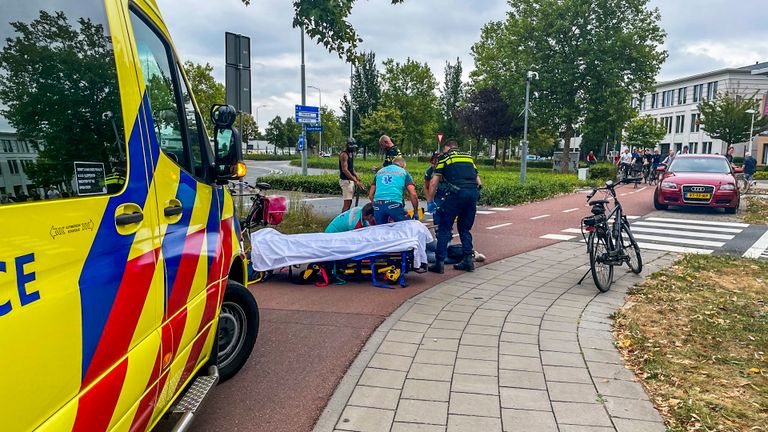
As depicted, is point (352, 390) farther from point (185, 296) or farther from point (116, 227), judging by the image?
point (116, 227)

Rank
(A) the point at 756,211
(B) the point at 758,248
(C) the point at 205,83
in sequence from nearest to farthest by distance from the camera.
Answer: (B) the point at 758,248 < (A) the point at 756,211 < (C) the point at 205,83

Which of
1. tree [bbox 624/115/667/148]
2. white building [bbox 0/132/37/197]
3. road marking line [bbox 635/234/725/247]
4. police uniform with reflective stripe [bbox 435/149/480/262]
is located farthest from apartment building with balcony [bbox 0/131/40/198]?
tree [bbox 624/115/667/148]

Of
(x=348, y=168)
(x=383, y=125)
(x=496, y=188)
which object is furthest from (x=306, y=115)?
(x=383, y=125)

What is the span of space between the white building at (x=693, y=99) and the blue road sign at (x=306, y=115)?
53.2 m

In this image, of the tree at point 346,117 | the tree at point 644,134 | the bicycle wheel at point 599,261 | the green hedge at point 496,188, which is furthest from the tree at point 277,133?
the bicycle wheel at point 599,261

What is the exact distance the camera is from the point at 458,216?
7234 millimetres

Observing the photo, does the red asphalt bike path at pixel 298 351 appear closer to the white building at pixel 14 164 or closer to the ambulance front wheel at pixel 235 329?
the ambulance front wheel at pixel 235 329

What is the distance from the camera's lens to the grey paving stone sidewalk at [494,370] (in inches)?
124

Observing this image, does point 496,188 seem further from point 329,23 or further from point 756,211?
point 329,23

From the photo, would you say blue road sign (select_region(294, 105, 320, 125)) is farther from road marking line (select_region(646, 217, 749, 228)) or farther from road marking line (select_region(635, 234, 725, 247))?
road marking line (select_region(635, 234, 725, 247))

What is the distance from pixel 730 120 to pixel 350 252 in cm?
4844

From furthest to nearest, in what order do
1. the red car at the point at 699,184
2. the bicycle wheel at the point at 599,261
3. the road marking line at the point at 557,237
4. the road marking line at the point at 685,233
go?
1. the red car at the point at 699,184
2. the road marking line at the point at 685,233
3. the road marking line at the point at 557,237
4. the bicycle wheel at the point at 599,261

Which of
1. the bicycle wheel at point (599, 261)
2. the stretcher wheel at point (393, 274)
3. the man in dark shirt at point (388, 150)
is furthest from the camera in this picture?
the man in dark shirt at point (388, 150)

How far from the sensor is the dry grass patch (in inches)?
129
